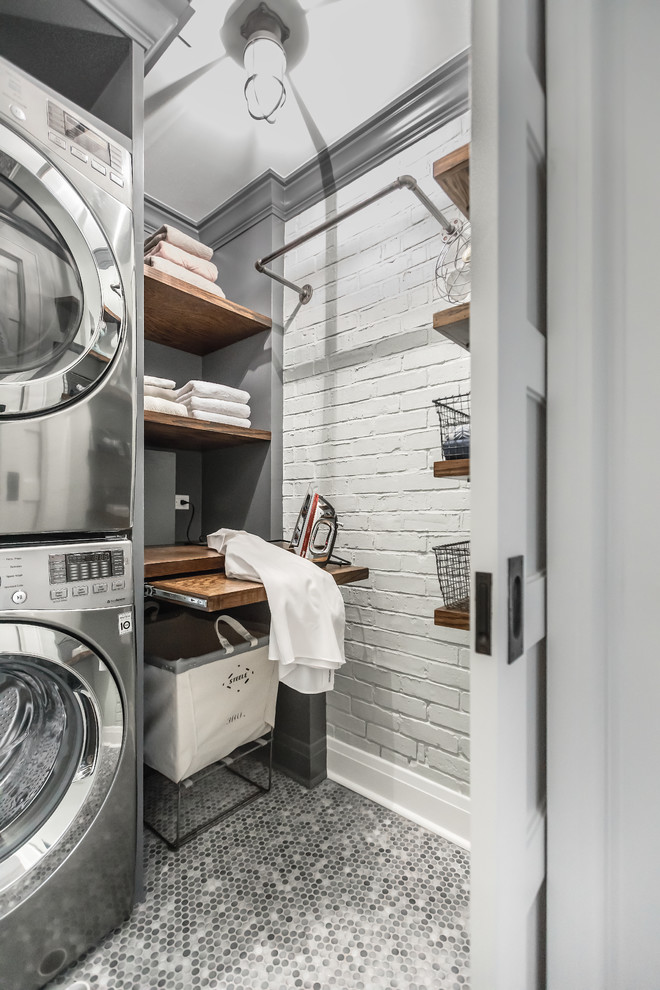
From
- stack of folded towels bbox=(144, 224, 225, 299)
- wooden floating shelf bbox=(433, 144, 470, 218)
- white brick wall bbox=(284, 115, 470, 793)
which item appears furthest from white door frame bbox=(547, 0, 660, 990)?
stack of folded towels bbox=(144, 224, 225, 299)

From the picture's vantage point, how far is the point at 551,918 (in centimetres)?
59

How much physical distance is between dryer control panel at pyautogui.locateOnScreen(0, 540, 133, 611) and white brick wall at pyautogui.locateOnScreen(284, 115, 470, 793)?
91 cm

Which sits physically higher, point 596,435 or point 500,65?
point 500,65

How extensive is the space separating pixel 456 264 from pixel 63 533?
129 cm

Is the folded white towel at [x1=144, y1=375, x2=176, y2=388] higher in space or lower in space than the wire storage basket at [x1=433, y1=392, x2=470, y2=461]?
higher

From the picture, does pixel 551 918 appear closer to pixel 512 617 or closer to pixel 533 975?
pixel 533 975

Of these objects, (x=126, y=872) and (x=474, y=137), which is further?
(x=126, y=872)

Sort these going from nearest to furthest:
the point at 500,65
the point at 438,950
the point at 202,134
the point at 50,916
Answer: the point at 500,65, the point at 50,916, the point at 438,950, the point at 202,134

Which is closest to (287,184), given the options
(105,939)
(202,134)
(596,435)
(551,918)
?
(202,134)

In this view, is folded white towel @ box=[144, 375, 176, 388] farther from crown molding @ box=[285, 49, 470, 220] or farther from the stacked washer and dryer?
crown molding @ box=[285, 49, 470, 220]

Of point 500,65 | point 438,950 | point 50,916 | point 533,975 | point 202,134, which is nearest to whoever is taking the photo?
point 500,65

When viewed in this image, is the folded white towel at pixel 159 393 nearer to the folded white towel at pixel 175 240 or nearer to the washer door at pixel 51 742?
the folded white towel at pixel 175 240

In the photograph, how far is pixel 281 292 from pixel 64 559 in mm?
1515

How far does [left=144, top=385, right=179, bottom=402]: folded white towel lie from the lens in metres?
1.68
